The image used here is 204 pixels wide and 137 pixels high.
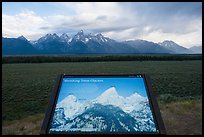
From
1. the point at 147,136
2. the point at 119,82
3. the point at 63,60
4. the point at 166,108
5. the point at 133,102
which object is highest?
the point at 119,82

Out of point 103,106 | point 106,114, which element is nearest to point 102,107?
point 103,106

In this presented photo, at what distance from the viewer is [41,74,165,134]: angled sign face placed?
140 inches

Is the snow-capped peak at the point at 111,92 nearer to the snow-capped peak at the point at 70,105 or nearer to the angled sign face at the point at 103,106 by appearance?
the angled sign face at the point at 103,106

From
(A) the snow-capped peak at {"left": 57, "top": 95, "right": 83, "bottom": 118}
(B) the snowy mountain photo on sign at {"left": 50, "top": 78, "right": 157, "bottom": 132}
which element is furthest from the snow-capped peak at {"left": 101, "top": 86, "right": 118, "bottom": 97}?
(A) the snow-capped peak at {"left": 57, "top": 95, "right": 83, "bottom": 118}

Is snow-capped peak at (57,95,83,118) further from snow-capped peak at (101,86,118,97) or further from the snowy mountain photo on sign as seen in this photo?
snow-capped peak at (101,86,118,97)

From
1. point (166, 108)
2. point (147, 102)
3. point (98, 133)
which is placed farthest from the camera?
point (166, 108)

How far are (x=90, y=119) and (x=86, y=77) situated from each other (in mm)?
801

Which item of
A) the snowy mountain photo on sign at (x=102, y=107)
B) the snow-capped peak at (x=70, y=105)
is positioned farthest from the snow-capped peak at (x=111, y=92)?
the snow-capped peak at (x=70, y=105)

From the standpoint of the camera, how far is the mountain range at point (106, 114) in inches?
141

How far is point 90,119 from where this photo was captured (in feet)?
12.2

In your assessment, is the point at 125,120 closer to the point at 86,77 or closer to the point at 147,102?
the point at 147,102

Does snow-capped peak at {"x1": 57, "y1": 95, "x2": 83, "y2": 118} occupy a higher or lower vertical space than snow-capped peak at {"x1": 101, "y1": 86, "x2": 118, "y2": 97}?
lower

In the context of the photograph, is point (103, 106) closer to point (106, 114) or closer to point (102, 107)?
point (102, 107)

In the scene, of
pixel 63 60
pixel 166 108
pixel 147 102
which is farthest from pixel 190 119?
pixel 63 60
